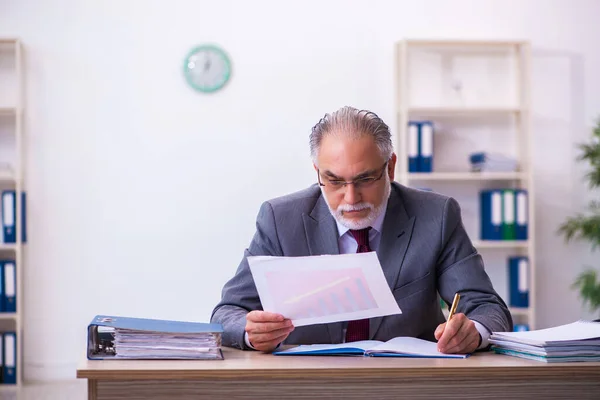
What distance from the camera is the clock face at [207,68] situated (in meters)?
5.15

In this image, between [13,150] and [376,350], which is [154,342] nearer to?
[376,350]

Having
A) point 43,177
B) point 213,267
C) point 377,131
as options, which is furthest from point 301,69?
point 377,131

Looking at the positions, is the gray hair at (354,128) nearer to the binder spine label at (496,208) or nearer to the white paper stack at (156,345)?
the white paper stack at (156,345)

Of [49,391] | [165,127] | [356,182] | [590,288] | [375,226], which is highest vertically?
[165,127]

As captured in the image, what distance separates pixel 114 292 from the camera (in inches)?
202

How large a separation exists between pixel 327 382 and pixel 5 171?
380 centimetres

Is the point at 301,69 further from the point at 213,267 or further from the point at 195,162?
the point at 213,267

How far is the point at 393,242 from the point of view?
2.26m

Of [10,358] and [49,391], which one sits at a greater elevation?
[10,358]

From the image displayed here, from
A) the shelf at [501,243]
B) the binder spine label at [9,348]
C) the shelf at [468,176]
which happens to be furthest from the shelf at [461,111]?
the binder spine label at [9,348]

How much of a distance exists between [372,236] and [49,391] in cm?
310

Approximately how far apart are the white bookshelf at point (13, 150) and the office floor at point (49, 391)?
1.9 inches

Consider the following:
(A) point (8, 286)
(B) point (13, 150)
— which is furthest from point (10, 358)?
(B) point (13, 150)

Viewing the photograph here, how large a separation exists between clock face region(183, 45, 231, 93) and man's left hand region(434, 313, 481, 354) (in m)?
3.58
